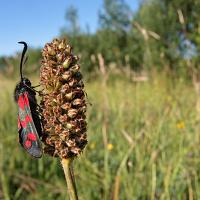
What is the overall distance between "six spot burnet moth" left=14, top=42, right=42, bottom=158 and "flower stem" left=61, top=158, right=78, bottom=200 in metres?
0.08

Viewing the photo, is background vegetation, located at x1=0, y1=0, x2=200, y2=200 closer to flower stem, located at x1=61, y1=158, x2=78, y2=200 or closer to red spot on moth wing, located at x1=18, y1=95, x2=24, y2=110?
red spot on moth wing, located at x1=18, y1=95, x2=24, y2=110

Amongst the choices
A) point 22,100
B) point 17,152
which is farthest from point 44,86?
point 17,152

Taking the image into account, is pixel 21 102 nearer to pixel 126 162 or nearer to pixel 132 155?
pixel 126 162

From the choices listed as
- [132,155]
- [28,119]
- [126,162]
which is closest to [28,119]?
[28,119]

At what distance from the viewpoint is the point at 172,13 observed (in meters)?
21.0

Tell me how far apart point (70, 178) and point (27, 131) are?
24cm

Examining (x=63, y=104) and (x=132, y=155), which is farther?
(x=132, y=155)

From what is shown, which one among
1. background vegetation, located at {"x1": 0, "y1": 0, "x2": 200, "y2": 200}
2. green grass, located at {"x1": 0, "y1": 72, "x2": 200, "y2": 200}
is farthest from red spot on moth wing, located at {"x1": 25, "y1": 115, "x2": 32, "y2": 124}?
green grass, located at {"x1": 0, "y1": 72, "x2": 200, "y2": 200}

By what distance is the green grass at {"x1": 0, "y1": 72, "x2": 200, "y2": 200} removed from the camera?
136 inches

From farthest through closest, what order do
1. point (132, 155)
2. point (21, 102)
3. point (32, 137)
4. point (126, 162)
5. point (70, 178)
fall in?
point (132, 155) < point (126, 162) < point (21, 102) < point (32, 137) < point (70, 178)

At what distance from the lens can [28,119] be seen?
4.06 feet

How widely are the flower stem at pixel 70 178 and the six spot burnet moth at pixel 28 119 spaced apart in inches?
3.3

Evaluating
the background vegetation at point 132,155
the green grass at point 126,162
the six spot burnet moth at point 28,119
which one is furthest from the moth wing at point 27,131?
Answer: the green grass at point 126,162

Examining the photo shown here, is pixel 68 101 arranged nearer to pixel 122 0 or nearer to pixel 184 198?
pixel 184 198
